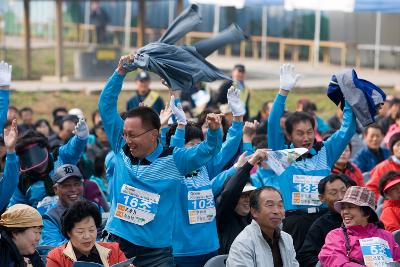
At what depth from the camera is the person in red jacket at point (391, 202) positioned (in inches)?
379

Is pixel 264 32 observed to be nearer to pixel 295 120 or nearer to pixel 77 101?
pixel 77 101

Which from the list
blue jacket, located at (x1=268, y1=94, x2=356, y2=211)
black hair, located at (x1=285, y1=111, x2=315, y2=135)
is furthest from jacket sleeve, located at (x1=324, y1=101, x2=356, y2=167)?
black hair, located at (x1=285, y1=111, x2=315, y2=135)

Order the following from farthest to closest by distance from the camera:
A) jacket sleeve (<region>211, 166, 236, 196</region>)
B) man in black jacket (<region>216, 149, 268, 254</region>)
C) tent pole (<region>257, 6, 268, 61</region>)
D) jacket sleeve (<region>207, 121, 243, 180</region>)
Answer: tent pole (<region>257, 6, 268, 61</region>) < jacket sleeve (<region>207, 121, 243, 180</region>) < jacket sleeve (<region>211, 166, 236, 196</region>) < man in black jacket (<region>216, 149, 268, 254</region>)

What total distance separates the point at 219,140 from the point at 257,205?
54 centimetres

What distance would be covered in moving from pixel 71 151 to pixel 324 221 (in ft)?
8.56

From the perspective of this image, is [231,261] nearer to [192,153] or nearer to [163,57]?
[192,153]

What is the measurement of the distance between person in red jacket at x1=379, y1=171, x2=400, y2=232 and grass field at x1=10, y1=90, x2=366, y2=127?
12841 mm

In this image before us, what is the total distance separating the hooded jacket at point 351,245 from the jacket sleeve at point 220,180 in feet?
3.28

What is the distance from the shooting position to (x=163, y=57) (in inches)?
333

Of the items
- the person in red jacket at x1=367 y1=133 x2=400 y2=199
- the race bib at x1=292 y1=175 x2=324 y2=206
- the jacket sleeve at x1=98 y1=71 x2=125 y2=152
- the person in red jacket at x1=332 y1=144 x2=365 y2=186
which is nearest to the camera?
the jacket sleeve at x1=98 y1=71 x2=125 y2=152

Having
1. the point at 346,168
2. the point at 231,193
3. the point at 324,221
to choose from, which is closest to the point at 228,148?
the point at 231,193

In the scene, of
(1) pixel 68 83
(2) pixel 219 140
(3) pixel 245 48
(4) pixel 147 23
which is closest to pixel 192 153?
(2) pixel 219 140

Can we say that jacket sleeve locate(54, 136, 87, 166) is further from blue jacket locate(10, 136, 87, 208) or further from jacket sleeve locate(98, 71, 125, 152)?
jacket sleeve locate(98, 71, 125, 152)

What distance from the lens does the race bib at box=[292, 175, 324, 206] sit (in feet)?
30.3
